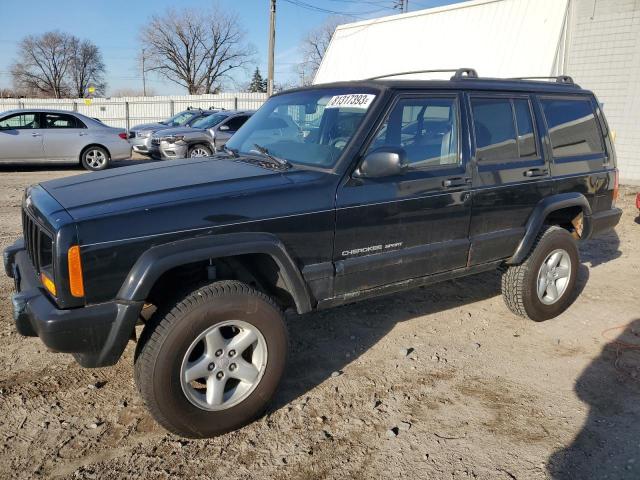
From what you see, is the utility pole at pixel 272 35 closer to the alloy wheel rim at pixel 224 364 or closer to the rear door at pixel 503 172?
the rear door at pixel 503 172

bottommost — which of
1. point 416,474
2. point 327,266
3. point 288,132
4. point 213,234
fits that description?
point 416,474

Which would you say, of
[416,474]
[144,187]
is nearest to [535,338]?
[416,474]

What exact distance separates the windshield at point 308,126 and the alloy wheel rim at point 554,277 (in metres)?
2.25

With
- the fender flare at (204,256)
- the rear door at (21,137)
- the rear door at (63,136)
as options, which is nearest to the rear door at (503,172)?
the fender flare at (204,256)

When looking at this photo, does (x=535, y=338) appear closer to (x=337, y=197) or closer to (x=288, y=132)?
(x=337, y=197)

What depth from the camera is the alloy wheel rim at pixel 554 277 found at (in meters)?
4.53

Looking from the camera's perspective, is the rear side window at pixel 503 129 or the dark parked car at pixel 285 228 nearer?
the dark parked car at pixel 285 228

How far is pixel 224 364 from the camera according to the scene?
2.85 meters

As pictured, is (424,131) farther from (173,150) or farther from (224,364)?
(173,150)

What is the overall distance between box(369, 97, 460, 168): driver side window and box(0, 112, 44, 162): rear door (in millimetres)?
11965

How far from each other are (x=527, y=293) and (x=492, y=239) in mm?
750

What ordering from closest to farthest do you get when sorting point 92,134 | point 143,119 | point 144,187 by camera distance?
point 144,187 < point 92,134 < point 143,119

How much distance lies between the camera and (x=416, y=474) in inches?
105

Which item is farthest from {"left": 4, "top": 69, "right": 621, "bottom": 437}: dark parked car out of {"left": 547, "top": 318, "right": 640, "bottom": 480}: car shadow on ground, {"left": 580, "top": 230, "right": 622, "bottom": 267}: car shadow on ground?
{"left": 580, "top": 230, "right": 622, "bottom": 267}: car shadow on ground
